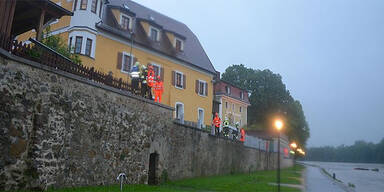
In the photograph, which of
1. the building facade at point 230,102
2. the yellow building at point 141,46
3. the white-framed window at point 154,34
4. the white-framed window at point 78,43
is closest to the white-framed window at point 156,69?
the yellow building at point 141,46

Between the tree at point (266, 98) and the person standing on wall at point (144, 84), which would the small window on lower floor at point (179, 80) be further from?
the tree at point (266, 98)

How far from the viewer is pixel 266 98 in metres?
67.9

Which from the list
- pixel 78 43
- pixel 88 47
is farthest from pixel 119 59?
pixel 78 43

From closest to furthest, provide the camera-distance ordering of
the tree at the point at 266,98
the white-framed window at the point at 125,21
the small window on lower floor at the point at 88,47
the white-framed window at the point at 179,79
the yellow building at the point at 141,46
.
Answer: the small window on lower floor at the point at 88,47, the yellow building at the point at 141,46, the white-framed window at the point at 125,21, the white-framed window at the point at 179,79, the tree at the point at 266,98

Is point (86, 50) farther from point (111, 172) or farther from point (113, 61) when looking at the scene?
point (111, 172)

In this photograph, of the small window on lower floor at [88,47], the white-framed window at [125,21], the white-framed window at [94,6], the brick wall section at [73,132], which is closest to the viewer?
the brick wall section at [73,132]

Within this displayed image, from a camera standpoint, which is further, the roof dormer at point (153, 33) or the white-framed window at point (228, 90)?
the white-framed window at point (228, 90)

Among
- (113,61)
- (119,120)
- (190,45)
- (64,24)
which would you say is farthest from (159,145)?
(190,45)

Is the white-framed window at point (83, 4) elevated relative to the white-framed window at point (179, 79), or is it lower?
elevated

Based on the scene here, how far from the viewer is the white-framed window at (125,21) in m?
28.6

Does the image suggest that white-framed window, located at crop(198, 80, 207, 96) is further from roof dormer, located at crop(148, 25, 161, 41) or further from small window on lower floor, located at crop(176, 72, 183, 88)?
roof dormer, located at crop(148, 25, 161, 41)

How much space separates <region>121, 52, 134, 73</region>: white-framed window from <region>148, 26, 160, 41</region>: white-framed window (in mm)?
3790

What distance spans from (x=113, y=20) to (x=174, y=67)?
7377 mm

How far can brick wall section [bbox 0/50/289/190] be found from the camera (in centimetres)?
1060
